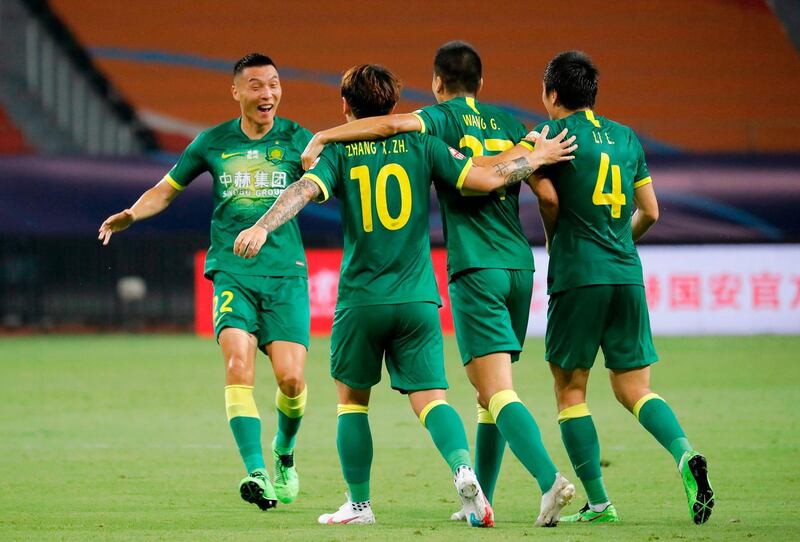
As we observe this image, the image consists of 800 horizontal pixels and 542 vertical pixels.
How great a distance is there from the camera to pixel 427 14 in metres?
22.7

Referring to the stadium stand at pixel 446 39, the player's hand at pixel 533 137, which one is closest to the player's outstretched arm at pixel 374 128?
the player's hand at pixel 533 137

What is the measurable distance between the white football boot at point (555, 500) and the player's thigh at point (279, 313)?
5.84 ft

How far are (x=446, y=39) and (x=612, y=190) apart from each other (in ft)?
56.2

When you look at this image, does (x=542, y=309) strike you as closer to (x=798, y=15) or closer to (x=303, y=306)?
(x=798, y=15)

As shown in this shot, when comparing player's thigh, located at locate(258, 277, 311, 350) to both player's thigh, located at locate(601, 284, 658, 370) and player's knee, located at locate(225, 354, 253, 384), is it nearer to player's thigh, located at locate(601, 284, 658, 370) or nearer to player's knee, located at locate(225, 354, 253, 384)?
player's knee, located at locate(225, 354, 253, 384)

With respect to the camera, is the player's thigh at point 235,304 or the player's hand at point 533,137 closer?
the player's hand at point 533,137

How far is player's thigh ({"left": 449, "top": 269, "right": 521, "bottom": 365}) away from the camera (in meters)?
5.52

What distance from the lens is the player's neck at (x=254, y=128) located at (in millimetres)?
6684

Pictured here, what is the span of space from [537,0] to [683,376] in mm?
11639

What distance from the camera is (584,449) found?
5.70 metres

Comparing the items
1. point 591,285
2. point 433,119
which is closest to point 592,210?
point 591,285

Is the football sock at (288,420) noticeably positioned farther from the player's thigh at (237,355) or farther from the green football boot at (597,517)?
the green football boot at (597,517)

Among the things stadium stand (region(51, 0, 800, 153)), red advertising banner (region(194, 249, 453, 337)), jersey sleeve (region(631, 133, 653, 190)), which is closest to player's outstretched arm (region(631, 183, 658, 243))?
jersey sleeve (region(631, 133, 653, 190))

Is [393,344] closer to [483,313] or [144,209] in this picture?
[483,313]
